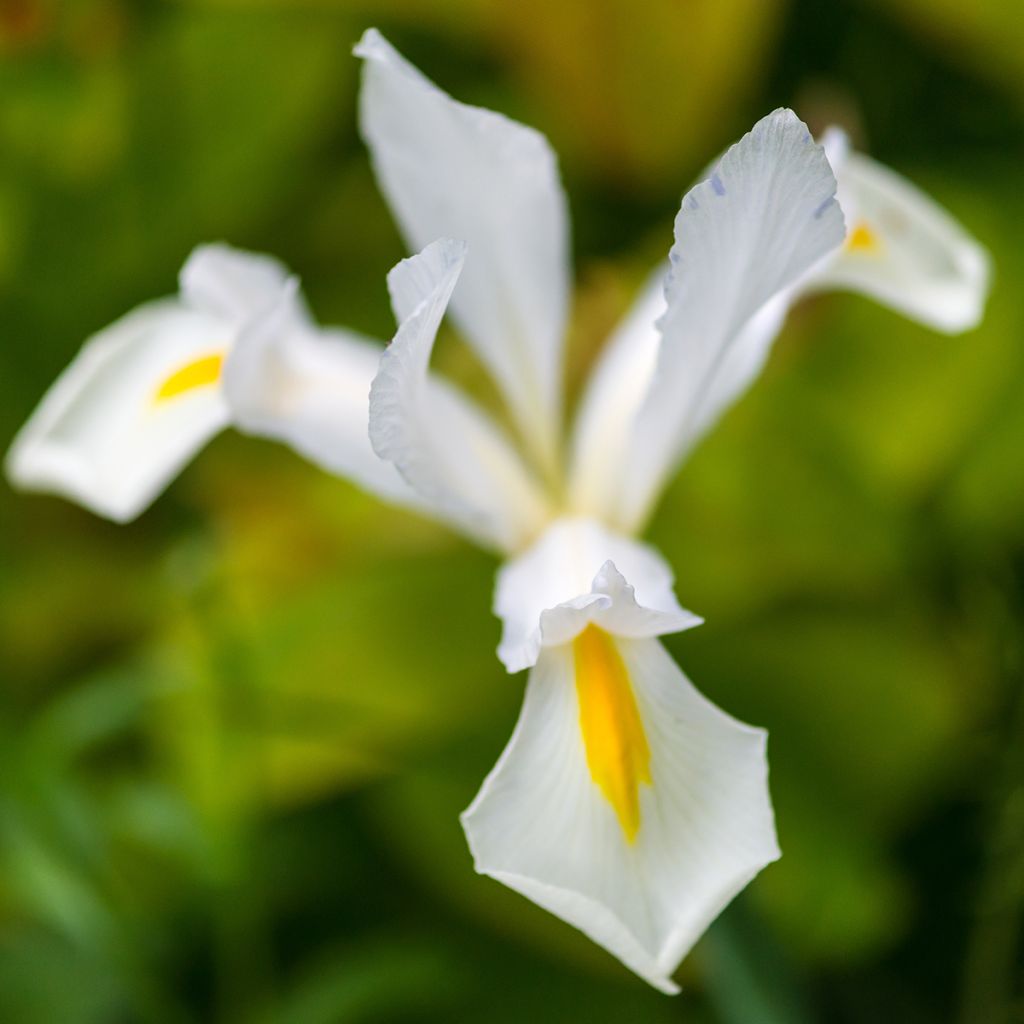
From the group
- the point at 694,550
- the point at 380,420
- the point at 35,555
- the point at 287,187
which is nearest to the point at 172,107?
the point at 287,187

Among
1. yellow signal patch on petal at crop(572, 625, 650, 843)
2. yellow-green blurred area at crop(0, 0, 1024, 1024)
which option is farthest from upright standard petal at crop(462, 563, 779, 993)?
yellow-green blurred area at crop(0, 0, 1024, 1024)

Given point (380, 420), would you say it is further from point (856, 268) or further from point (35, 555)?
point (35, 555)

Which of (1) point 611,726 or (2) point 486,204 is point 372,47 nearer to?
(2) point 486,204

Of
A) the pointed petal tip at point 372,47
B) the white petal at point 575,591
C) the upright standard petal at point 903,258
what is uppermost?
the pointed petal tip at point 372,47

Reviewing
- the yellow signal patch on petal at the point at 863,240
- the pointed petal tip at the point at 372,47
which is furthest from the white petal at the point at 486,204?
the yellow signal patch on petal at the point at 863,240

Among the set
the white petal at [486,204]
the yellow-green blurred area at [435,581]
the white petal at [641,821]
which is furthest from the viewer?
the yellow-green blurred area at [435,581]

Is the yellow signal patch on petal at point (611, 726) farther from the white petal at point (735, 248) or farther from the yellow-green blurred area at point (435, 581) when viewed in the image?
the yellow-green blurred area at point (435, 581)
